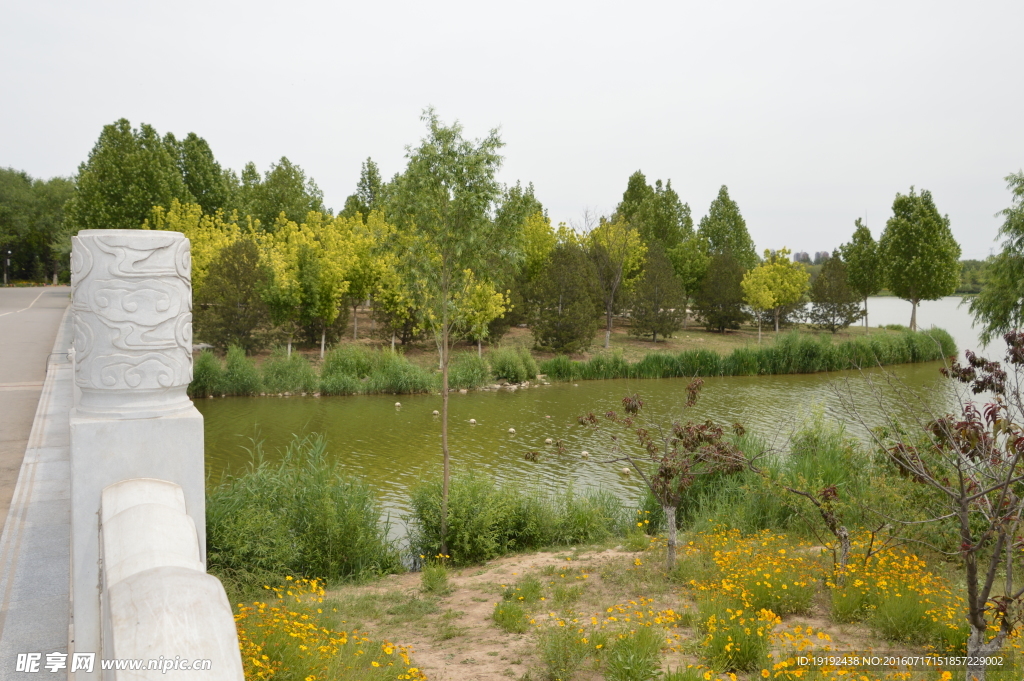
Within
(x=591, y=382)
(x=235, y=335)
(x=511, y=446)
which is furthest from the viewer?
(x=591, y=382)

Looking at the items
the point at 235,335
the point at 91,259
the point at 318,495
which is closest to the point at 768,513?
the point at 318,495

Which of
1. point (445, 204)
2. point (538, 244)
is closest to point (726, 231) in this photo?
point (538, 244)

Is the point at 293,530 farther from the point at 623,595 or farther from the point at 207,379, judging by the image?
the point at 207,379

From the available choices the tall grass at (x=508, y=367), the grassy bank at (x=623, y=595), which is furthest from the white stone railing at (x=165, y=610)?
the tall grass at (x=508, y=367)

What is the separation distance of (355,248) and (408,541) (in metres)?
19.0

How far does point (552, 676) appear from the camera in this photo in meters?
4.73

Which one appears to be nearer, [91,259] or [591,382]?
[91,259]

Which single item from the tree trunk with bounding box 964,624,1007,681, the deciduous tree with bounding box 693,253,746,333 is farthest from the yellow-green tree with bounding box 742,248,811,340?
the tree trunk with bounding box 964,624,1007,681

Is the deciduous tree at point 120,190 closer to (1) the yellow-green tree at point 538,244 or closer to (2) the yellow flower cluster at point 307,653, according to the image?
(1) the yellow-green tree at point 538,244

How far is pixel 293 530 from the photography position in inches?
302

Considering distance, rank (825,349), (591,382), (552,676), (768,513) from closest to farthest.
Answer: (552,676)
(768,513)
(591,382)
(825,349)

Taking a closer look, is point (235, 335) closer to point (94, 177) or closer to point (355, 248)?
point (355, 248)

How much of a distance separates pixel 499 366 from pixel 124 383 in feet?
72.6

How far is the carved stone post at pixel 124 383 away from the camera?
264 centimetres
